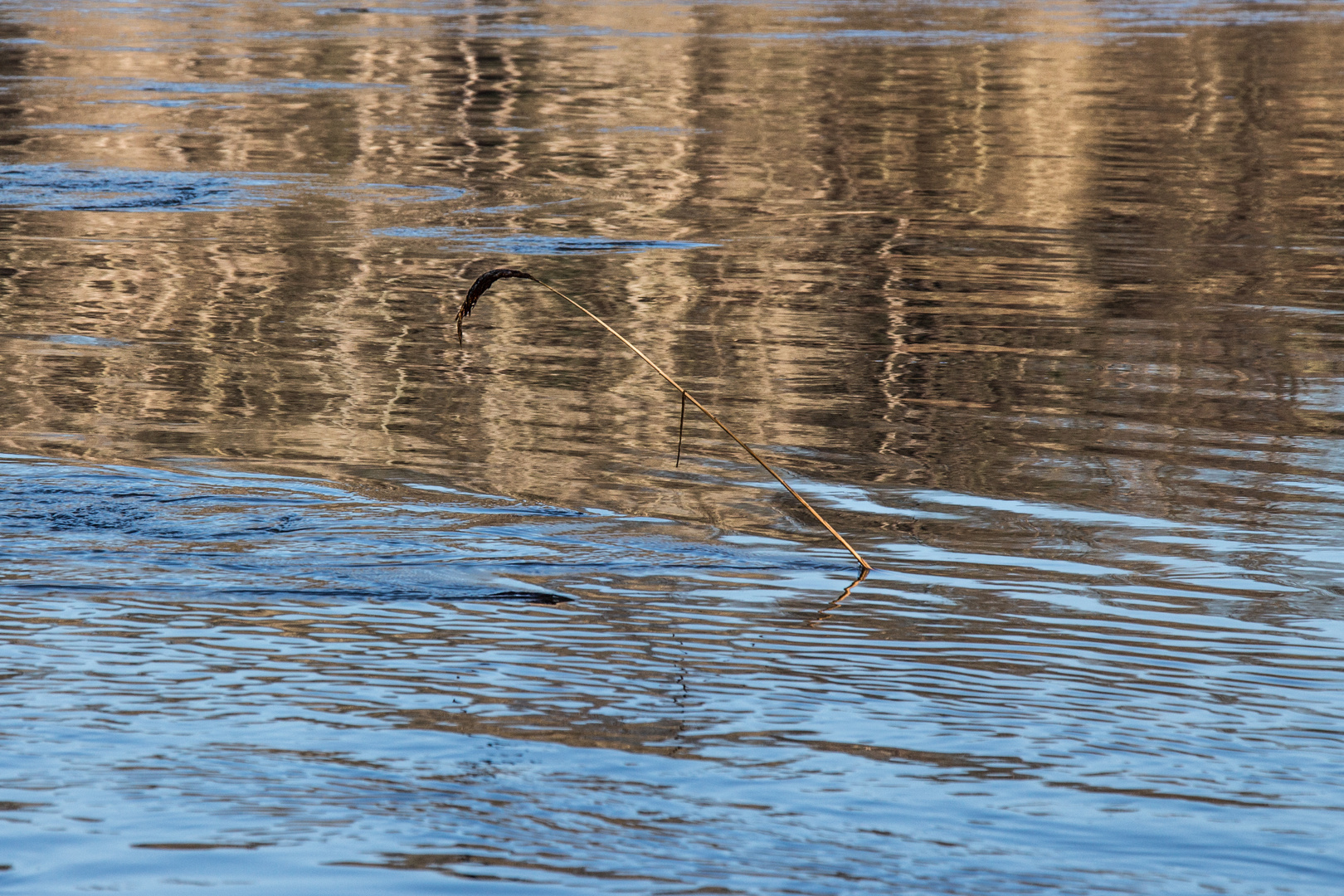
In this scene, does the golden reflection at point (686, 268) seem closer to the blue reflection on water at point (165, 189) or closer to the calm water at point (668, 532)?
the calm water at point (668, 532)

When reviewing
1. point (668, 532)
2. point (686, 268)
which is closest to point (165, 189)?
point (686, 268)

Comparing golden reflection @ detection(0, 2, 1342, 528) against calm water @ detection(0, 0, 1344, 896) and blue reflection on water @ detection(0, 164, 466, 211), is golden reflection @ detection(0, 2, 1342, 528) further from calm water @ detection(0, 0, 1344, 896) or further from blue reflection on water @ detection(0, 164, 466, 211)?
blue reflection on water @ detection(0, 164, 466, 211)

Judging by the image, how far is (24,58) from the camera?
27109 millimetres

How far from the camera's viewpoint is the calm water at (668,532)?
3861 millimetres

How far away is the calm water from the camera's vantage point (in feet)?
12.7

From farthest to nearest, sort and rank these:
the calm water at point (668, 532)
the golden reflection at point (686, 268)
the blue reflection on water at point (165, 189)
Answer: the blue reflection on water at point (165, 189) < the golden reflection at point (686, 268) < the calm water at point (668, 532)

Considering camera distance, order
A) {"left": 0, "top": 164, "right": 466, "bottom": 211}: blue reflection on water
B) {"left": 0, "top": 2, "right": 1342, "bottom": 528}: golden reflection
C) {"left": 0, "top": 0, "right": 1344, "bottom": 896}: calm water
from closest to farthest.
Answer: {"left": 0, "top": 0, "right": 1344, "bottom": 896}: calm water → {"left": 0, "top": 2, "right": 1342, "bottom": 528}: golden reflection → {"left": 0, "top": 164, "right": 466, "bottom": 211}: blue reflection on water

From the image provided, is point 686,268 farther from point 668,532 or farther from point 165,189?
point 668,532

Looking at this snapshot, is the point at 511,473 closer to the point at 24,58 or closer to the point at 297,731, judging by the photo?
the point at 297,731

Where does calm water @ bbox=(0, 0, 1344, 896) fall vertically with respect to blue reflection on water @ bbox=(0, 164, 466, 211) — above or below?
below

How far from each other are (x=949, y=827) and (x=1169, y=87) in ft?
70.6

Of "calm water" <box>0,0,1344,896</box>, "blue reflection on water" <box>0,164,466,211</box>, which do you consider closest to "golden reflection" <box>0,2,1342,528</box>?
"calm water" <box>0,0,1344,896</box>

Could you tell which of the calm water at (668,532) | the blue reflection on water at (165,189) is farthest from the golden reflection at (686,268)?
the blue reflection on water at (165,189)

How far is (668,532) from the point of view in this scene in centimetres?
616
